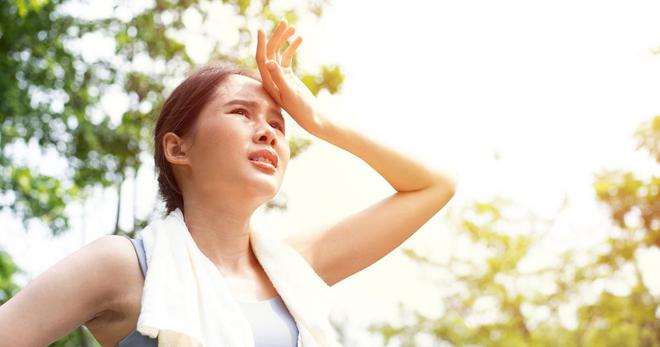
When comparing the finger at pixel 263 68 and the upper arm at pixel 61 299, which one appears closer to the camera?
the upper arm at pixel 61 299

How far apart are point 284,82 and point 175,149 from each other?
0.24 meters

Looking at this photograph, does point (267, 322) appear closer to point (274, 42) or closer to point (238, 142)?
point (238, 142)

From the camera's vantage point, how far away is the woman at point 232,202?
138 centimetres

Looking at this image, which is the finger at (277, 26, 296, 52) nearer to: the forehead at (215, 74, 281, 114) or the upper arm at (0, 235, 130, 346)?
the forehead at (215, 74, 281, 114)

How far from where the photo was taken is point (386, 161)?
1738mm

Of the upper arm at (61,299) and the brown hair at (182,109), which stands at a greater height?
the brown hair at (182,109)

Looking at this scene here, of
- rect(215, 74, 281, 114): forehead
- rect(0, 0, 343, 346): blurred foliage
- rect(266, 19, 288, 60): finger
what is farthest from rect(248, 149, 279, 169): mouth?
rect(0, 0, 343, 346): blurred foliage

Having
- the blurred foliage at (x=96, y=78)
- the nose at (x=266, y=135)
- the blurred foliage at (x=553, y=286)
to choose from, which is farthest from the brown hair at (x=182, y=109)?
the blurred foliage at (x=553, y=286)

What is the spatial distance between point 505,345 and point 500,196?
1.74 m

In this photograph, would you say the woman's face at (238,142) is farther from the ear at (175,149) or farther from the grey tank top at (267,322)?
the grey tank top at (267,322)

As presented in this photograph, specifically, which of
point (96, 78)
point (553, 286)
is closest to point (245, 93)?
point (96, 78)

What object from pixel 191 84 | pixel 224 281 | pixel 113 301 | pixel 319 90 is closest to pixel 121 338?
pixel 113 301

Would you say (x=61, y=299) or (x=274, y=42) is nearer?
(x=61, y=299)

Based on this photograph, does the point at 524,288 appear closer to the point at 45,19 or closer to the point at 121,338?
the point at 45,19
